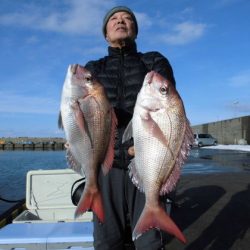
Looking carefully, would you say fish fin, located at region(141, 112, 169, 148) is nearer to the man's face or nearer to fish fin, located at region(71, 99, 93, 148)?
fish fin, located at region(71, 99, 93, 148)

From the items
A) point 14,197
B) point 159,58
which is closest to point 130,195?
point 159,58

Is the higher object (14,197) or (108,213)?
(108,213)

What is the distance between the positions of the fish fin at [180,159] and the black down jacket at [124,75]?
2.08 ft

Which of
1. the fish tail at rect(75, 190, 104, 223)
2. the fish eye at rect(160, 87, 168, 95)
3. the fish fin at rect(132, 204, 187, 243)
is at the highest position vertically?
the fish eye at rect(160, 87, 168, 95)

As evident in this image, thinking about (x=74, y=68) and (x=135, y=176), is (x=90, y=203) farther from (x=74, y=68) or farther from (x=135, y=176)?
(x=74, y=68)

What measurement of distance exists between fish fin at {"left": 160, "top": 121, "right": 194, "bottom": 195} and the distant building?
46.6 metres

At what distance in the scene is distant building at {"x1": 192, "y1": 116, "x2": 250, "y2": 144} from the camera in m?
49.1

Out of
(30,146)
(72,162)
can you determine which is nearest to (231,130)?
(72,162)

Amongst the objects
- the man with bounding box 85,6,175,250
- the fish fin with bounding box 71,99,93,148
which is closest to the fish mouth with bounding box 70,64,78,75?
the fish fin with bounding box 71,99,93,148

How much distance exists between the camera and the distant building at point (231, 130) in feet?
161

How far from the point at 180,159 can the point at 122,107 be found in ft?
2.85

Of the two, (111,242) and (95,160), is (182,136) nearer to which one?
(95,160)

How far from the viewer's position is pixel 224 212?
952 cm

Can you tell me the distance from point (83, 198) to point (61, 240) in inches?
73.0
